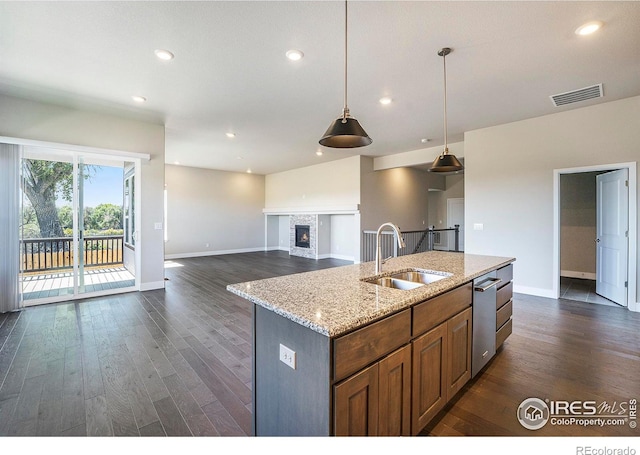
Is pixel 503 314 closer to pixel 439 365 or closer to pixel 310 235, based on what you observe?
pixel 439 365

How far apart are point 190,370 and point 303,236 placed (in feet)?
24.1

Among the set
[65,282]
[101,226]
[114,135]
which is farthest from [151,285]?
[114,135]

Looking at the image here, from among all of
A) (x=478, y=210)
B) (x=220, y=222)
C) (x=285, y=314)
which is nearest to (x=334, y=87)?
(x=285, y=314)

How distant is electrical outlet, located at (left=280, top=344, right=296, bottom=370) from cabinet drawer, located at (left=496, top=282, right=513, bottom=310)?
214cm

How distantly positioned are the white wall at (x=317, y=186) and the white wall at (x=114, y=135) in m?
4.74

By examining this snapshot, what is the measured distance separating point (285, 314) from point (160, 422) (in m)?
1.33

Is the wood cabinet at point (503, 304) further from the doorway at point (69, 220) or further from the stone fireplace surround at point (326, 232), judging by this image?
the doorway at point (69, 220)

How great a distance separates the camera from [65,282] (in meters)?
4.68

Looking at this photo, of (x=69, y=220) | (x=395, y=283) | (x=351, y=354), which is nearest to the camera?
(x=351, y=354)

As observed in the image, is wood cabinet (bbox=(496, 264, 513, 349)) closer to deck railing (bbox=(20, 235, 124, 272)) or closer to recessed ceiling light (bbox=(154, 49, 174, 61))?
recessed ceiling light (bbox=(154, 49, 174, 61))

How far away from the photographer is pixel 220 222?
10070 mm

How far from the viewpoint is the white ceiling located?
2373 millimetres

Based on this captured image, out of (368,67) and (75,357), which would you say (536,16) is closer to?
(368,67)

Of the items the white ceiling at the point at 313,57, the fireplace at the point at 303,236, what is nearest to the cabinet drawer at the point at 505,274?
the white ceiling at the point at 313,57
